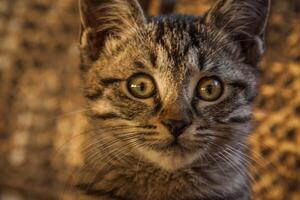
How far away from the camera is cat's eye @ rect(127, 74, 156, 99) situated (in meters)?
1.17

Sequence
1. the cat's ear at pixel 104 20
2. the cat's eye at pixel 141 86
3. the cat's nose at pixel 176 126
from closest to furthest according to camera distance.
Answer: the cat's nose at pixel 176 126, the cat's eye at pixel 141 86, the cat's ear at pixel 104 20

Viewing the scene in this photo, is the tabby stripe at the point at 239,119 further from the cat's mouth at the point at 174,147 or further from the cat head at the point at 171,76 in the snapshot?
the cat's mouth at the point at 174,147

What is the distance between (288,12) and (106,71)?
0.93 m

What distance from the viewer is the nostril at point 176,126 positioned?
1.05 m

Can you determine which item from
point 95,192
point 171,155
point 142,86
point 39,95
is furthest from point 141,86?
point 39,95

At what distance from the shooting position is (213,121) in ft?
3.77

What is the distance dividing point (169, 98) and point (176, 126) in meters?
0.10

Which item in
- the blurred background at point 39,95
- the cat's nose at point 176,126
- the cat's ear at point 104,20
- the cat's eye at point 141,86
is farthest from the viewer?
the blurred background at point 39,95

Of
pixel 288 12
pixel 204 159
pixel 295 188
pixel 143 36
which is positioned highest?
pixel 288 12

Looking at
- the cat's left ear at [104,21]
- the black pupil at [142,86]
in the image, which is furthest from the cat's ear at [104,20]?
the black pupil at [142,86]

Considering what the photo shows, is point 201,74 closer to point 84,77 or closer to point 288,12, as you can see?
point 84,77

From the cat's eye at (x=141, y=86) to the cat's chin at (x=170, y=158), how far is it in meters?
0.15

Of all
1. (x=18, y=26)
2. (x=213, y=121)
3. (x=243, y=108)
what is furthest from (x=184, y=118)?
(x=18, y=26)

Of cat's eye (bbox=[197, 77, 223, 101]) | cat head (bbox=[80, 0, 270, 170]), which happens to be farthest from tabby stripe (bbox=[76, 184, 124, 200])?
cat's eye (bbox=[197, 77, 223, 101])
